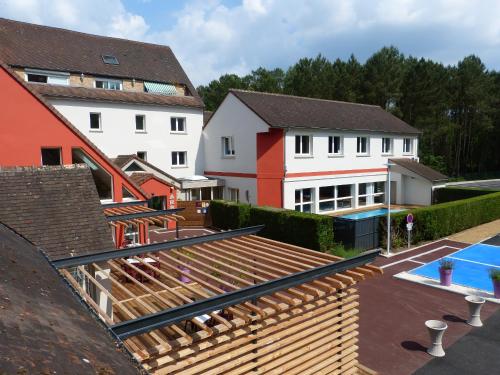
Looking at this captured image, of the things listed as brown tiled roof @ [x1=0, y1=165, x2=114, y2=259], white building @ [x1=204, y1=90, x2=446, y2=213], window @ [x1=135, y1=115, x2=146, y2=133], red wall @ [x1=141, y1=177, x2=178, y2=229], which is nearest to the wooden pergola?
brown tiled roof @ [x1=0, y1=165, x2=114, y2=259]

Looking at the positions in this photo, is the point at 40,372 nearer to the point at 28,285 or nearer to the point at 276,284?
the point at 28,285

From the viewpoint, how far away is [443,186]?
31.4 metres

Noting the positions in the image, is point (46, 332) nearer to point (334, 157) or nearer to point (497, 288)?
point (497, 288)

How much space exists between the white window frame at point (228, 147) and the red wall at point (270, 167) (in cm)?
323

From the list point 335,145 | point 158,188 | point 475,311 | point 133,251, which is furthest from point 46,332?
point 335,145

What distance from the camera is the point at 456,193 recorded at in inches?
1147

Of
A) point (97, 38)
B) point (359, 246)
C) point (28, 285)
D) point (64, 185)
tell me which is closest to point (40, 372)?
Answer: point (28, 285)

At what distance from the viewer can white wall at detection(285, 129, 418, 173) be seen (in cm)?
2508

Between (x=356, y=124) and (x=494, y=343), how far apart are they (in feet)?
72.4

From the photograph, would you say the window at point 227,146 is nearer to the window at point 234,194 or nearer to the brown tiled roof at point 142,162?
the window at point 234,194

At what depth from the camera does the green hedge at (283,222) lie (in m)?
17.6

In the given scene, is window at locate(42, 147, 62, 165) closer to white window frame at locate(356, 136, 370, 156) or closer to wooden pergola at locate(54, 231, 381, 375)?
wooden pergola at locate(54, 231, 381, 375)

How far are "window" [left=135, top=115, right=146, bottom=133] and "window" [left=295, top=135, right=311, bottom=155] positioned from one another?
11386 millimetres

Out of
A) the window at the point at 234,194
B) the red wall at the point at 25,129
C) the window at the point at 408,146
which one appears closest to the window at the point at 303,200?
the window at the point at 234,194
